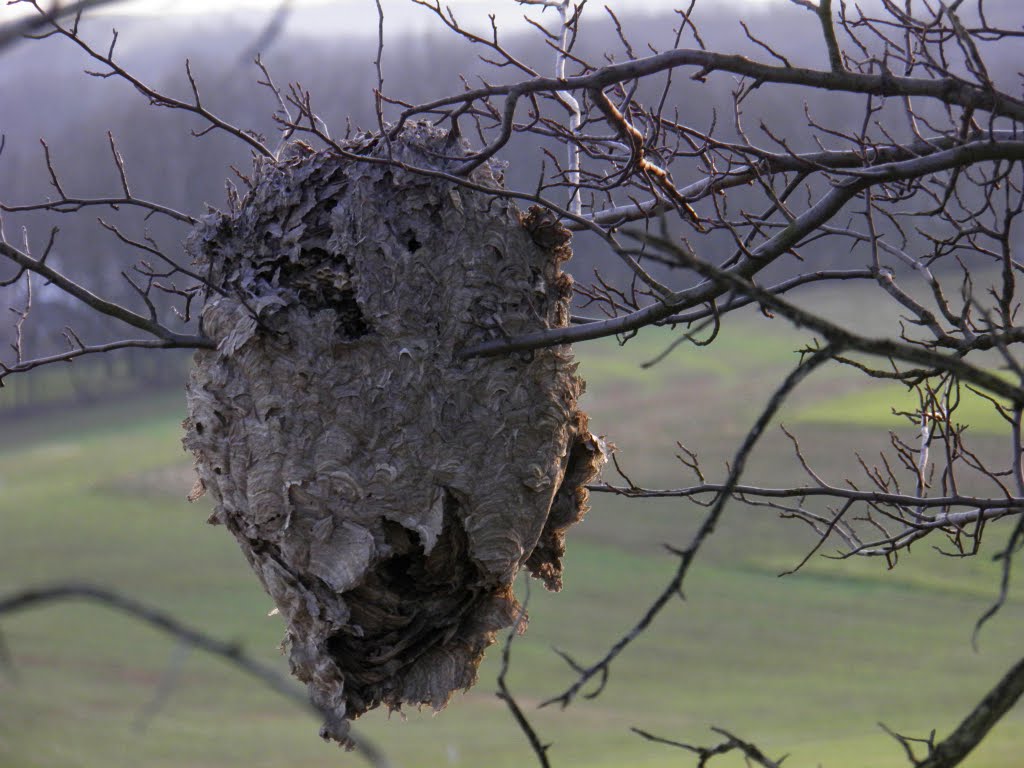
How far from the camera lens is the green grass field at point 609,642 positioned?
19156 millimetres

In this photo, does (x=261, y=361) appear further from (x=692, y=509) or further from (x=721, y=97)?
(x=721, y=97)

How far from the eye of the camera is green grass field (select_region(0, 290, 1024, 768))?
62.8 ft

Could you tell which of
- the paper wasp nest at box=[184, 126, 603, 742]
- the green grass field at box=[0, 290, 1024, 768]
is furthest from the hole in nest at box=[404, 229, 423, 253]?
the green grass field at box=[0, 290, 1024, 768]

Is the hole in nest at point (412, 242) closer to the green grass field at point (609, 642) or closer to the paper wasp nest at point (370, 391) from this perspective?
the paper wasp nest at point (370, 391)

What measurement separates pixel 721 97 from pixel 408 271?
39.2 m

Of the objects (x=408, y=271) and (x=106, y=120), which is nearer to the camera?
(x=408, y=271)

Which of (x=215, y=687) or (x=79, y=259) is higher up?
(x=79, y=259)

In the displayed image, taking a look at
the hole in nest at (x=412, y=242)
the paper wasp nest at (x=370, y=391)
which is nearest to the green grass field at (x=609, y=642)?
the paper wasp nest at (x=370, y=391)

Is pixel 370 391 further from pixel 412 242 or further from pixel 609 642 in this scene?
pixel 609 642

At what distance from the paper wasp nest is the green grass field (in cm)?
738

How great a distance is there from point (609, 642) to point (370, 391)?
19.6 m

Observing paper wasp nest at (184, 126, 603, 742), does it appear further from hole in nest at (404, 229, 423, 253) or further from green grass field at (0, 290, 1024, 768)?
green grass field at (0, 290, 1024, 768)

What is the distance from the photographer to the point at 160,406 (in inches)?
1801

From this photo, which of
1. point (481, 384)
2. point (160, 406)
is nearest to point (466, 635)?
point (481, 384)
